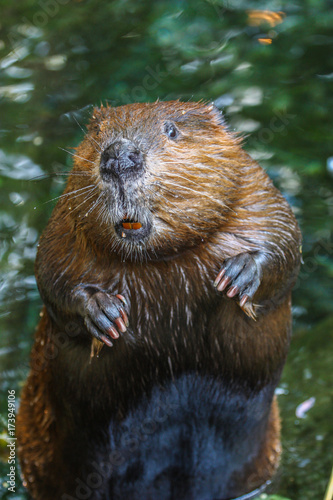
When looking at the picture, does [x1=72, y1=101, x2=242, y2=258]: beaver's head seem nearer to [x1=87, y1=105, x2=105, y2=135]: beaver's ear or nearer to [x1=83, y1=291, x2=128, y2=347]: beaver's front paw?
[x1=87, y1=105, x2=105, y2=135]: beaver's ear

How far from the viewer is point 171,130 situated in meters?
3.10

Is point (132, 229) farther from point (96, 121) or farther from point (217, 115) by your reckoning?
point (217, 115)

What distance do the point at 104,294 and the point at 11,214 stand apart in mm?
3520

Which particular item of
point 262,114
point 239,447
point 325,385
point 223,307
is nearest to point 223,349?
point 223,307

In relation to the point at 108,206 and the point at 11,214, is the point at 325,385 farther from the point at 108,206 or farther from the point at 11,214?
the point at 11,214

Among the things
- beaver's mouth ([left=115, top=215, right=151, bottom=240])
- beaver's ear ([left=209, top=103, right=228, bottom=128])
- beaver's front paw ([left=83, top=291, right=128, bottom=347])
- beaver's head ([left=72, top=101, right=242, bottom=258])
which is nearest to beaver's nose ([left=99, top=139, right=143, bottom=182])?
beaver's head ([left=72, top=101, right=242, bottom=258])

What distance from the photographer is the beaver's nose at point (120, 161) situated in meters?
2.77

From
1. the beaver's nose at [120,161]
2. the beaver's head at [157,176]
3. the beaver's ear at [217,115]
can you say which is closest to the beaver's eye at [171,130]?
the beaver's head at [157,176]

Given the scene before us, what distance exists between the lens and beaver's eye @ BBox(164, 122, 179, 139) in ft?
10.1

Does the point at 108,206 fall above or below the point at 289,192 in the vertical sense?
above

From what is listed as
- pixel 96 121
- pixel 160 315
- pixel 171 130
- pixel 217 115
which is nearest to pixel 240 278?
pixel 160 315

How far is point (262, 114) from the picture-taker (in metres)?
6.61

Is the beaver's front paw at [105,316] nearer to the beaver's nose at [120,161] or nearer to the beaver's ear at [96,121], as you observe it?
the beaver's nose at [120,161]

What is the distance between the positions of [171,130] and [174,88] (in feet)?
11.6
